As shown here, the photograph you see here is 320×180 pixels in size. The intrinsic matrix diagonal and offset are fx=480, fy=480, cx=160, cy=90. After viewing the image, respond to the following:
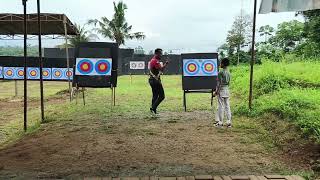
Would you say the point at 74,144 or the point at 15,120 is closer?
the point at 74,144

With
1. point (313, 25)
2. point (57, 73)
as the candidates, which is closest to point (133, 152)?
point (57, 73)

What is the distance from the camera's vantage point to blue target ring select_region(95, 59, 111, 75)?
41.6 feet

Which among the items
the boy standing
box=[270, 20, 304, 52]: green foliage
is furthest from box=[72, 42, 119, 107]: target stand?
box=[270, 20, 304, 52]: green foliage

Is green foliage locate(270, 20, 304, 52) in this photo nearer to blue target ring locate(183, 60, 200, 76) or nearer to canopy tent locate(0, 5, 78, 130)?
canopy tent locate(0, 5, 78, 130)

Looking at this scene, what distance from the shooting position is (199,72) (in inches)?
490

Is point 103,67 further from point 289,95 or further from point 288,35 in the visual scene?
point 288,35

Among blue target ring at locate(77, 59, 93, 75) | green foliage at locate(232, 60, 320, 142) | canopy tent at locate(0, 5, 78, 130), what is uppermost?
canopy tent at locate(0, 5, 78, 130)

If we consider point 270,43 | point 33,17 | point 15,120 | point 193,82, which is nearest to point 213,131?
point 193,82

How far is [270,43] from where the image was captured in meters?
33.8

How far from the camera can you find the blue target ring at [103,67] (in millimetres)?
12684

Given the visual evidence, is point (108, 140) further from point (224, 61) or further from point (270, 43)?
point (270, 43)

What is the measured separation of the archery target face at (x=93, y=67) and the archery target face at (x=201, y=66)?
2.06m

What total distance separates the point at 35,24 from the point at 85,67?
4.02 metres

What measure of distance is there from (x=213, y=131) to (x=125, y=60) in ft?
109
